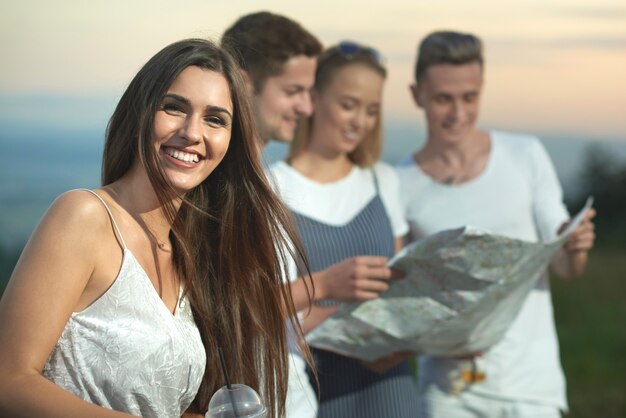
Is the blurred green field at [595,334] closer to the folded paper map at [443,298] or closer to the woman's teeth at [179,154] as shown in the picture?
the folded paper map at [443,298]

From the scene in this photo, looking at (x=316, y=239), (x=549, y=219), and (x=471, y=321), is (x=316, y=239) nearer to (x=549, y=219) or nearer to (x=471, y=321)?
Answer: (x=471, y=321)

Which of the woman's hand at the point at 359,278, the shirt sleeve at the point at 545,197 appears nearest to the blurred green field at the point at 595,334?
the shirt sleeve at the point at 545,197

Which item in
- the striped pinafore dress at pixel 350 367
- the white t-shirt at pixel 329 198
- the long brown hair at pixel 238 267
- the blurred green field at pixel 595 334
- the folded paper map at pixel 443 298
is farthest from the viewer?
the blurred green field at pixel 595 334

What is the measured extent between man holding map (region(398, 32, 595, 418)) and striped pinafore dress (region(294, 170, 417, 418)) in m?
0.20

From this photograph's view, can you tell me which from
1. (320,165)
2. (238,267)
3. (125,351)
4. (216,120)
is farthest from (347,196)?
(125,351)

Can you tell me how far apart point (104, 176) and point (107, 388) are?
45 cm

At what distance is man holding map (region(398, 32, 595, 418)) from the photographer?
2.95m

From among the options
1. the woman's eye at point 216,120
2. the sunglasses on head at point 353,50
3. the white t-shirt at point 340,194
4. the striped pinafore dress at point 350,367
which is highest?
the sunglasses on head at point 353,50

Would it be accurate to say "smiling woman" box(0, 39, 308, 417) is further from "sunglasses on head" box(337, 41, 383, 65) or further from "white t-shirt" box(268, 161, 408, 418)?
"sunglasses on head" box(337, 41, 383, 65)

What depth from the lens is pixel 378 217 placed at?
9.47 feet

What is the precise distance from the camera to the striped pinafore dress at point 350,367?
2.77m

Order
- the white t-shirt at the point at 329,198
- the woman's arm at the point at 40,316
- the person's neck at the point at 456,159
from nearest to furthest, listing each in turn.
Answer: the woman's arm at the point at 40,316, the white t-shirt at the point at 329,198, the person's neck at the point at 456,159

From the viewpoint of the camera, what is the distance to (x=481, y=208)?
9.84 ft

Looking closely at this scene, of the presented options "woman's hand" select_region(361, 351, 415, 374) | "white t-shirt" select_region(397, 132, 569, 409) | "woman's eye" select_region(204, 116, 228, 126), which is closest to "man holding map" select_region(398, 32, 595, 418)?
"white t-shirt" select_region(397, 132, 569, 409)
